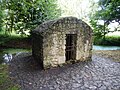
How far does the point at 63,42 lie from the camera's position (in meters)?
9.41

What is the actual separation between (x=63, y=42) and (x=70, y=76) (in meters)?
2.20

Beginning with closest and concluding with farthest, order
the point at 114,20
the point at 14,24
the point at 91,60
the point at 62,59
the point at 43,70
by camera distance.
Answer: the point at 43,70
the point at 62,59
the point at 91,60
the point at 114,20
the point at 14,24

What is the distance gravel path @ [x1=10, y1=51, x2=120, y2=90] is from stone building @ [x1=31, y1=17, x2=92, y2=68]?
509 millimetres

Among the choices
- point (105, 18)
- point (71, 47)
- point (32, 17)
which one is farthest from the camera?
point (32, 17)

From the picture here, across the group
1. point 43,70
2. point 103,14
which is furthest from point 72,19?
point 103,14

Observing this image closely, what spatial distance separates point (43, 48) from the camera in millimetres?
8930

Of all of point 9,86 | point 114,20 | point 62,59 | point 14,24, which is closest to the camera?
point 9,86

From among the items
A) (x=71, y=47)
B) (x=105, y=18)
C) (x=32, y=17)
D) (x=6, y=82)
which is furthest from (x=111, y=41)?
(x=6, y=82)

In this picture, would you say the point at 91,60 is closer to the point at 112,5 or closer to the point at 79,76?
the point at 79,76

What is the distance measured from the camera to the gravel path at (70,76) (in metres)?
6.89

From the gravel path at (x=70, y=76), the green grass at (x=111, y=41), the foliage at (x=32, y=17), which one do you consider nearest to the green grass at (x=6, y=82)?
the gravel path at (x=70, y=76)

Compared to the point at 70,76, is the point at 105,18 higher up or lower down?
higher up

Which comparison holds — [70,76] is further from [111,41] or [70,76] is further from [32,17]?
[111,41]

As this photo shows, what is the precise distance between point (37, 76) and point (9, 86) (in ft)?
4.93
